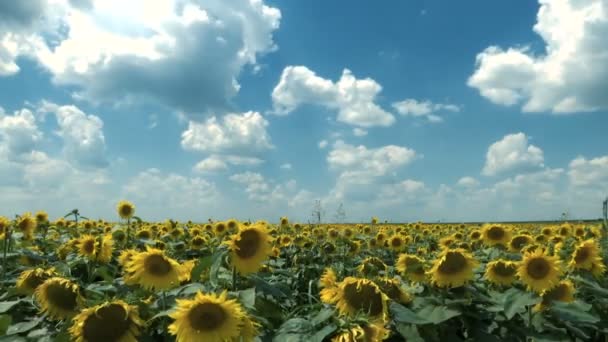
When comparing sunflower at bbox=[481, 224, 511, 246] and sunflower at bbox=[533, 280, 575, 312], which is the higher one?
sunflower at bbox=[481, 224, 511, 246]

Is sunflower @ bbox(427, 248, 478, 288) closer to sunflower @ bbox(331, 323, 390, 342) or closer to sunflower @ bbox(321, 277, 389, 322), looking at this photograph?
sunflower @ bbox(321, 277, 389, 322)

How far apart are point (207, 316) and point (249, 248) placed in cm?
129

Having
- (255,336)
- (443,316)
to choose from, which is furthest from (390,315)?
(255,336)

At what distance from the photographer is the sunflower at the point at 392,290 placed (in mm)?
4040

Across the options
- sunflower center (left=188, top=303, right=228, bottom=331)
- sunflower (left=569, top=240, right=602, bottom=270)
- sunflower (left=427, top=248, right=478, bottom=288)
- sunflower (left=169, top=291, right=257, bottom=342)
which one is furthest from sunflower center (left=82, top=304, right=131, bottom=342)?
sunflower (left=569, top=240, right=602, bottom=270)

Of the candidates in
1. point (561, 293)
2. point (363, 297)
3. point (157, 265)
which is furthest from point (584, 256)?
point (157, 265)

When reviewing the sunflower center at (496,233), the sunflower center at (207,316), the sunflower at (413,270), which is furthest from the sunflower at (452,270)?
the sunflower center at (496,233)

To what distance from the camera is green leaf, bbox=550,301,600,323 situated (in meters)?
4.42

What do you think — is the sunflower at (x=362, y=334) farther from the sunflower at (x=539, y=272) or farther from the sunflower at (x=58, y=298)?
the sunflower at (x=539, y=272)

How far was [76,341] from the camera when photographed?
3.32 meters

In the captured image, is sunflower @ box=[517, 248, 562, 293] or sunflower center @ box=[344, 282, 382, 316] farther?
sunflower @ box=[517, 248, 562, 293]

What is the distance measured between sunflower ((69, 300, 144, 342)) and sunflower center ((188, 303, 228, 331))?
429 mm

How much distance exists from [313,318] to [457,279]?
2.10 m

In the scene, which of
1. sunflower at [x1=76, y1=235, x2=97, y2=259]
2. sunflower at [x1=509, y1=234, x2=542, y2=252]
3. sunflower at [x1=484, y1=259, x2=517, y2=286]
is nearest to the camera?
sunflower at [x1=484, y1=259, x2=517, y2=286]
